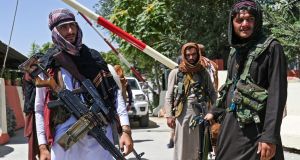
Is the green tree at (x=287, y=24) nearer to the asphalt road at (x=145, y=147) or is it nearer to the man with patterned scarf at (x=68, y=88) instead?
the asphalt road at (x=145, y=147)

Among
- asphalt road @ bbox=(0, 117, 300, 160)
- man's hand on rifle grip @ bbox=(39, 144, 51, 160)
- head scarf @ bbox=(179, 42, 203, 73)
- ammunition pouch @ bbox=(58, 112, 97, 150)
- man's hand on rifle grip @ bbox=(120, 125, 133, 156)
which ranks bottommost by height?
asphalt road @ bbox=(0, 117, 300, 160)

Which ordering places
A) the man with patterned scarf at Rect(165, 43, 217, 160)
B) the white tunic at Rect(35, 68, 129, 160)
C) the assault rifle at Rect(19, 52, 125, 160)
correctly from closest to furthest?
1. the assault rifle at Rect(19, 52, 125, 160)
2. the white tunic at Rect(35, 68, 129, 160)
3. the man with patterned scarf at Rect(165, 43, 217, 160)

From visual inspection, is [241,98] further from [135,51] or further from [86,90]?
[135,51]

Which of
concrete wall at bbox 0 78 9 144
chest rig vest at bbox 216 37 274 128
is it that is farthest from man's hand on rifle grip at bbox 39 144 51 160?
concrete wall at bbox 0 78 9 144

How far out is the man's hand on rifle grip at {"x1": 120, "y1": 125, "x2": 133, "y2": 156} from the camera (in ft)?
11.9

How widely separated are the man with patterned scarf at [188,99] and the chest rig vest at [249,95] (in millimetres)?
2932

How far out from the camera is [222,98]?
382cm

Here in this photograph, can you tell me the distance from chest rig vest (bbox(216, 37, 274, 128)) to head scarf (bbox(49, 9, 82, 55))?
3.70 ft

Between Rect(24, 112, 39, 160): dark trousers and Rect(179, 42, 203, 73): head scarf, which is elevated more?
Rect(179, 42, 203, 73): head scarf

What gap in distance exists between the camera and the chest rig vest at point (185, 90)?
6613mm

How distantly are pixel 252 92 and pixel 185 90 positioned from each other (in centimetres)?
315

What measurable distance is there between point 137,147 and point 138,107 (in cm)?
550

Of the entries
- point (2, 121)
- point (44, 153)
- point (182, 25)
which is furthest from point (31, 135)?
point (182, 25)

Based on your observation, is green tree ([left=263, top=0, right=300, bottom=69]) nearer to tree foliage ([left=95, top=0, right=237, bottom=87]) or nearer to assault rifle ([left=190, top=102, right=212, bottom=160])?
tree foliage ([left=95, top=0, right=237, bottom=87])
